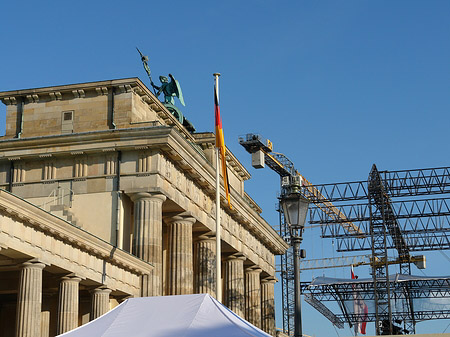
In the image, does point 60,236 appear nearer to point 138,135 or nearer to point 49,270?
point 49,270

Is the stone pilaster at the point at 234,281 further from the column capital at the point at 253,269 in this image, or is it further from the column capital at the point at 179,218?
the column capital at the point at 179,218

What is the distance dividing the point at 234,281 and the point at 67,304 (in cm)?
2466

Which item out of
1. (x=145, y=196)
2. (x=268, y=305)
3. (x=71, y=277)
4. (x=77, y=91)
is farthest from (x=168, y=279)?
(x=268, y=305)

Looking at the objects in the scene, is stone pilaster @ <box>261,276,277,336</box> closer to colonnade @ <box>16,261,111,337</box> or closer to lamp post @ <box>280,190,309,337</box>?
colonnade @ <box>16,261,111,337</box>

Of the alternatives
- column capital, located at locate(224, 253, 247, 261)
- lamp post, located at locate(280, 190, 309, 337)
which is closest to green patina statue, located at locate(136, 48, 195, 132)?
column capital, located at locate(224, 253, 247, 261)

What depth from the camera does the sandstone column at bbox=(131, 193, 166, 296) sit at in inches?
1661

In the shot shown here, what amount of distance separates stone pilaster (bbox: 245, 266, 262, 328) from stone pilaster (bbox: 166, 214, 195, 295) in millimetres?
16671

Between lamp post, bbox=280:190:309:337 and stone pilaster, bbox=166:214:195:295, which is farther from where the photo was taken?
stone pilaster, bbox=166:214:195:295

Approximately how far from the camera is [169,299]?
17609 millimetres

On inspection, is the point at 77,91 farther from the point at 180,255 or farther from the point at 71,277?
the point at 71,277

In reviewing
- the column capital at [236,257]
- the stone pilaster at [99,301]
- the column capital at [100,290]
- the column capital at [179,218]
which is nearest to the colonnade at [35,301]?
the stone pilaster at [99,301]

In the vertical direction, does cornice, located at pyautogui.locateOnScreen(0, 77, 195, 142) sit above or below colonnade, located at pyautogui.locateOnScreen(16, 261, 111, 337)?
above

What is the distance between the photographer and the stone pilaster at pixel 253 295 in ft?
206

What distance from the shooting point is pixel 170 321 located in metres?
16.6
